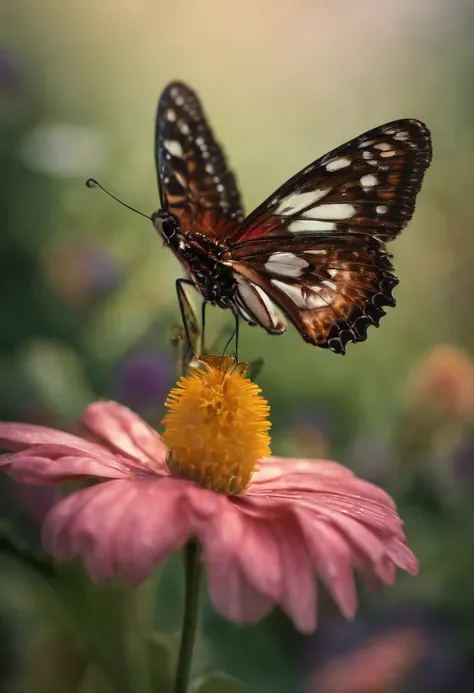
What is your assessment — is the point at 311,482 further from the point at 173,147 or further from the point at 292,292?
the point at 173,147

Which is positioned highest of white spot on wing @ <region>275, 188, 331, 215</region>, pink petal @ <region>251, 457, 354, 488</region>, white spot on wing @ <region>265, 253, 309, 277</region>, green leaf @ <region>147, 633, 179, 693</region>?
white spot on wing @ <region>275, 188, 331, 215</region>

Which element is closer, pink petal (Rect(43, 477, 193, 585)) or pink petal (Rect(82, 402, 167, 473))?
pink petal (Rect(43, 477, 193, 585))

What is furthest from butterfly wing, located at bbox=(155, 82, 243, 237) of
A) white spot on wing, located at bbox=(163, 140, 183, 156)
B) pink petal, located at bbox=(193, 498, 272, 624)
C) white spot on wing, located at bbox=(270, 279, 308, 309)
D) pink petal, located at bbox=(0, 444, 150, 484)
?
pink petal, located at bbox=(193, 498, 272, 624)

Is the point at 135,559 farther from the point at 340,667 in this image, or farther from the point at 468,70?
the point at 468,70

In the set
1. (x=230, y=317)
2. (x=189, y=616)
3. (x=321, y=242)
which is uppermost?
(x=321, y=242)

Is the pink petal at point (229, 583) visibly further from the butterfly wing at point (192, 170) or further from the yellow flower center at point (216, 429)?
the butterfly wing at point (192, 170)

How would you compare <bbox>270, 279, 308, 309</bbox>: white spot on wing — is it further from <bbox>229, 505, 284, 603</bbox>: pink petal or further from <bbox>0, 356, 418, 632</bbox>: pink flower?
<bbox>229, 505, 284, 603</bbox>: pink petal

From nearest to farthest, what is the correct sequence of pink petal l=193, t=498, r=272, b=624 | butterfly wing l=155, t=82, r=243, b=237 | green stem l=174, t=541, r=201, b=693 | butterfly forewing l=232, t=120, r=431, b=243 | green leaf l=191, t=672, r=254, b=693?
pink petal l=193, t=498, r=272, b=624, green stem l=174, t=541, r=201, b=693, green leaf l=191, t=672, r=254, b=693, butterfly forewing l=232, t=120, r=431, b=243, butterfly wing l=155, t=82, r=243, b=237

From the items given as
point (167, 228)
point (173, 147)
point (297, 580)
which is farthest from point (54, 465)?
point (173, 147)
